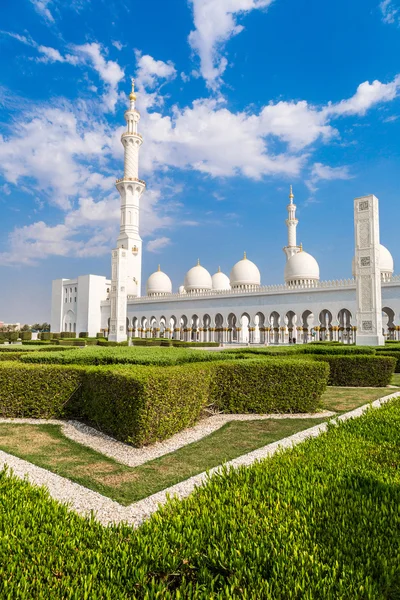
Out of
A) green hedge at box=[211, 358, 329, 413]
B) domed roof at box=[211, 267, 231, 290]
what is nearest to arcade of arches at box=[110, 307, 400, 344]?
domed roof at box=[211, 267, 231, 290]

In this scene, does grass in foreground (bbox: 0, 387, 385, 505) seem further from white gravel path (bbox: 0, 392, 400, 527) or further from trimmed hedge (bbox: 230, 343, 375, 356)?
trimmed hedge (bbox: 230, 343, 375, 356)

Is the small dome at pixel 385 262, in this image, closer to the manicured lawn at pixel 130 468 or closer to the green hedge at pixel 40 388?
the manicured lawn at pixel 130 468

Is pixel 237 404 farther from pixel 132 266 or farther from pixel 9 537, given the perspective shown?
pixel 132 266

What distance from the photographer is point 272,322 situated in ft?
126

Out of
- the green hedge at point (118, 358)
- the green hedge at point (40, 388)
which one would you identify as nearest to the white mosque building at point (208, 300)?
the green hedge at point (118, 358)

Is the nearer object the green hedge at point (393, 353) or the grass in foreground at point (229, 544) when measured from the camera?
the grass in foreground at point (229, 544)

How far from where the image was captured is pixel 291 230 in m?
41.3

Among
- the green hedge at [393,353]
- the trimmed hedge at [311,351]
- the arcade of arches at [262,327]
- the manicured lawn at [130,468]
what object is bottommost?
the manicured lawn at [130,468]

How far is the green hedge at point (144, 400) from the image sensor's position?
535cm

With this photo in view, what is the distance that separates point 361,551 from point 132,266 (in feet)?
149

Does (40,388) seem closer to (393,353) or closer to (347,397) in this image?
(347,397)

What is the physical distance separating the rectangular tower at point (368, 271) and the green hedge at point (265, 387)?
507 inches

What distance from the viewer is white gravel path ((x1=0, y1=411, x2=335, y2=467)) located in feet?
16.9

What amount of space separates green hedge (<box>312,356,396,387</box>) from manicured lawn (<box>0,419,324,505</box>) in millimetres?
4552
